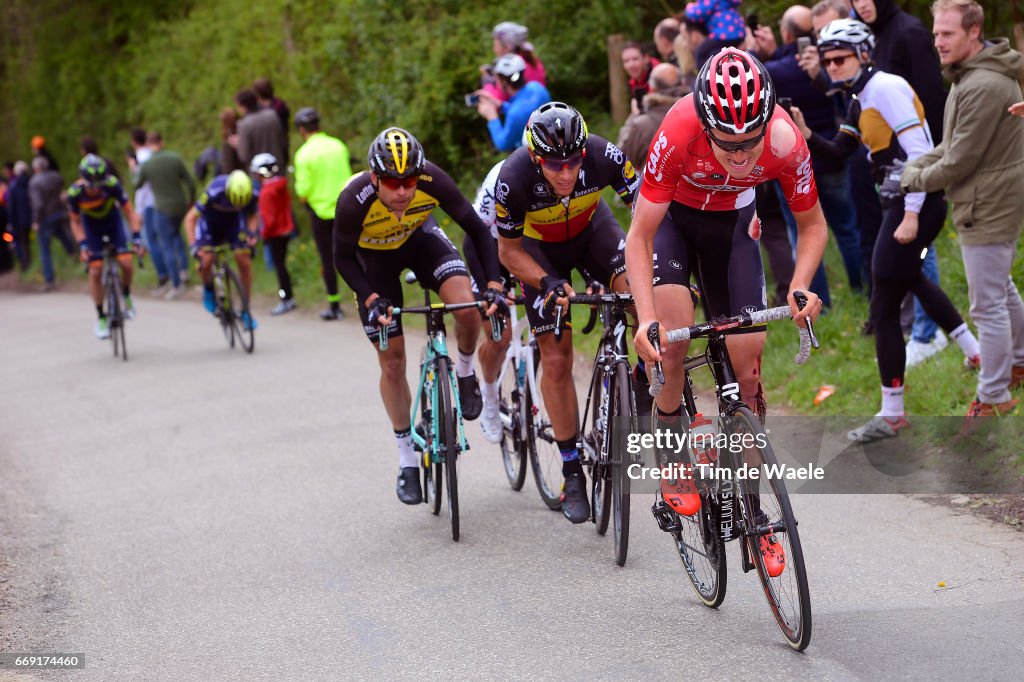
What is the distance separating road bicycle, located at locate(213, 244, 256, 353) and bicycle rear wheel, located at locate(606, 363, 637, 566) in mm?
8215

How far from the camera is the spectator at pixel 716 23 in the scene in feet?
33.0

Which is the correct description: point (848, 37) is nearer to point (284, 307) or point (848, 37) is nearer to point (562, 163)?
point (562, 163)

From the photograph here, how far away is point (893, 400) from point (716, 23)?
13.7 ft

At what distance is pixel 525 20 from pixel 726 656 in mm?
13184

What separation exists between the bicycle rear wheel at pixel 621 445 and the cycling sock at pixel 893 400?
218cm

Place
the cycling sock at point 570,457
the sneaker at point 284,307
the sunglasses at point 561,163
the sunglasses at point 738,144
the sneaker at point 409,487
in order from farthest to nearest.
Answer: the sneaker at point 284,307
the sneaker at point 409,487
the cycling sock at point 570,457
the sunglasses at point 561,163
the sunglasses at point 738,144

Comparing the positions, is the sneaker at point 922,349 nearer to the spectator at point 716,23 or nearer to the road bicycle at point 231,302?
the spectator at point 716,23

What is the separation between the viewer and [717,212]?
17.8 feet

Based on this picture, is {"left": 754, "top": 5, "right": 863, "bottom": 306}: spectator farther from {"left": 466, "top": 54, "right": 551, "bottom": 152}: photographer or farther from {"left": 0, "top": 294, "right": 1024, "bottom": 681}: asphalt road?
{"left": 0, "top": 294, "right": 1024, "bottom": 681}: asphalt road

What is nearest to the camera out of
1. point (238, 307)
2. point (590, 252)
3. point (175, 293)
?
point (590, 252)

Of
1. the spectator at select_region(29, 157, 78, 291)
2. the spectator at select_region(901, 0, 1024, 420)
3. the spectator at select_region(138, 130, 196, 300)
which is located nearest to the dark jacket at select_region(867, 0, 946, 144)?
the spectator at select_region(901, 0, 1024, 420)

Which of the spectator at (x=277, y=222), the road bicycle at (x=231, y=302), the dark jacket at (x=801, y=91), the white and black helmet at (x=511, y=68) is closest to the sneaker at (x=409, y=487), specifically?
the dark jacket at (x=801, y=91)

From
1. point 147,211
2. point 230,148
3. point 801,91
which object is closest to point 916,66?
point 801,91

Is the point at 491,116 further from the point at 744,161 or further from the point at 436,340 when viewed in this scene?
the point at 744,161
